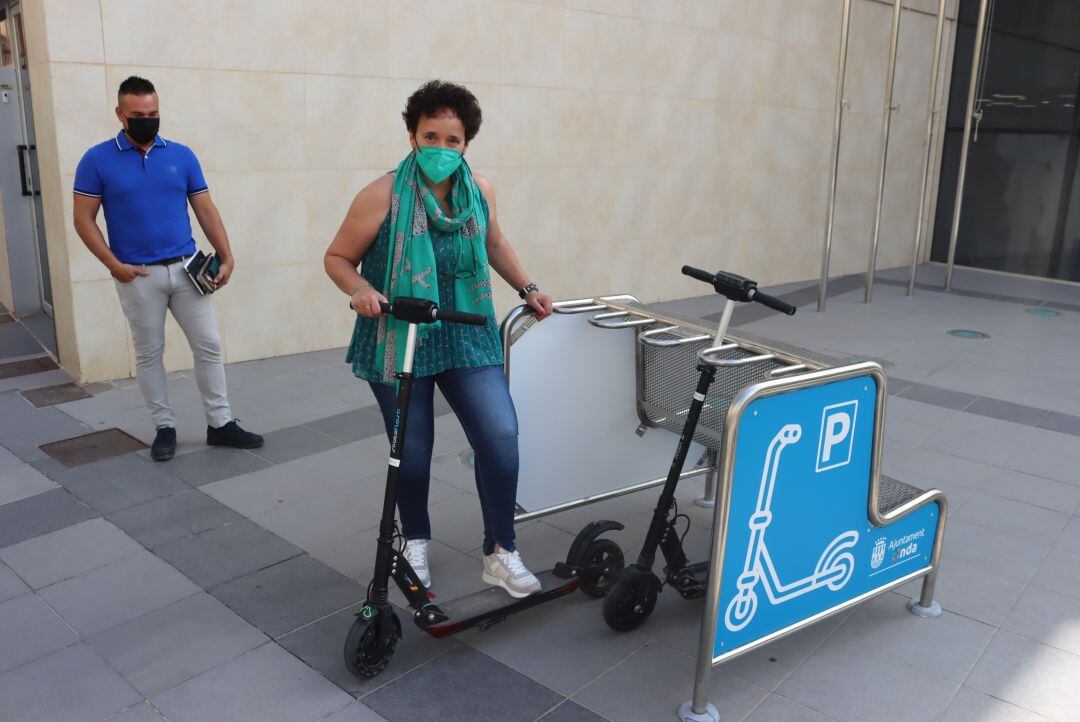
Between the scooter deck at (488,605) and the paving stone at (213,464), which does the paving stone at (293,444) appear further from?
the scooter deck at (488,605)

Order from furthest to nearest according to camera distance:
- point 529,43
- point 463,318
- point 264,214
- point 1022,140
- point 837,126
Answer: point 1022,140 → point 837,126 → point 529,43 → point 264,214 → point 463,318

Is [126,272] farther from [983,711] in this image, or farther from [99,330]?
[983,711]

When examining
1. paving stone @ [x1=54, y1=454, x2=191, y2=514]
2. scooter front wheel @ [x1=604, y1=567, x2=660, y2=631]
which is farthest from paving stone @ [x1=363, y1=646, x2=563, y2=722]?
paving stone @ [x1=54, y1=454, x2=191, y2=514]

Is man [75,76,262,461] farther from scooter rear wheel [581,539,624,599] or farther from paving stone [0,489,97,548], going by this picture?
scooter rear wheel [581,539,624,599]

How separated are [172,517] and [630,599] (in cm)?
210

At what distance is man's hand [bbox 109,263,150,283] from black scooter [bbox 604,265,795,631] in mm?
2736

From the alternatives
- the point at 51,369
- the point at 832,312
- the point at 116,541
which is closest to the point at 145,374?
the point at 116,541

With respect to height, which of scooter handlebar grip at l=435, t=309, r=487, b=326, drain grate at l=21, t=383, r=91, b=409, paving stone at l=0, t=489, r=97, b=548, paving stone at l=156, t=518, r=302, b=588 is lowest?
paving stone at l=156, t=518, r=302, b=588

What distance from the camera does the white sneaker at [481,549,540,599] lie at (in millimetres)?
3121

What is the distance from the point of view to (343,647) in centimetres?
301

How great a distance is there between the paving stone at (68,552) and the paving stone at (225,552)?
18 cm

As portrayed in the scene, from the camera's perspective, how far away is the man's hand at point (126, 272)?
171 inches

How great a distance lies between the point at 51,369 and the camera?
6172 millimetres

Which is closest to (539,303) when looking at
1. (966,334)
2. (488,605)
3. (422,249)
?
(422,249)
